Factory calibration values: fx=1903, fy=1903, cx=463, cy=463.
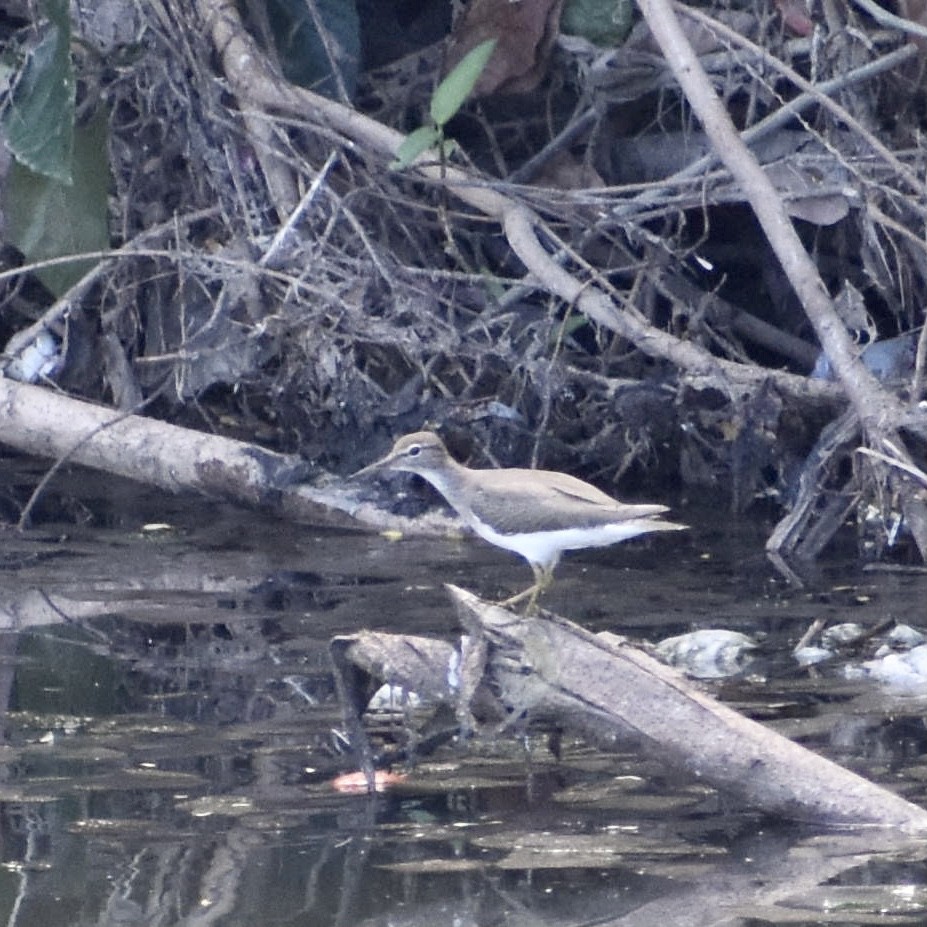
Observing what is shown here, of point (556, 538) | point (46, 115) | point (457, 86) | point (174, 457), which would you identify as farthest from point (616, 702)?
point (46, 115)

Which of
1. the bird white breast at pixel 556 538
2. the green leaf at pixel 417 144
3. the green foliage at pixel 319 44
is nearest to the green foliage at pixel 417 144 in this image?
the green leaf at pixel 417 144

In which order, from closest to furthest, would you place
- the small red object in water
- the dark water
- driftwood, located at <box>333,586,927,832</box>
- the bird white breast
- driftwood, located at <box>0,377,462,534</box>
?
the dark water
driftwood, located at <box>333,586,927,832</box>
the small red object in water
the bird white breast
driftwood, located at <box>0,377,462,534</box>

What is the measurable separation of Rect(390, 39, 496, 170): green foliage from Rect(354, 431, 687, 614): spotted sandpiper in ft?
5.77

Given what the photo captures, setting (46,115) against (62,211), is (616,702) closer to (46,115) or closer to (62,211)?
(46,115)

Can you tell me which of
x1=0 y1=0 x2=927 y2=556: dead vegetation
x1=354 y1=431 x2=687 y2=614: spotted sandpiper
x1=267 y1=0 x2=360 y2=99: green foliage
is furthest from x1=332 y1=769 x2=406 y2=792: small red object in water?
x1=267 y1=0 x2=360 y2=99: green foliage

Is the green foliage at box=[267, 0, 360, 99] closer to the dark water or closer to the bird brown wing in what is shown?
the dark water

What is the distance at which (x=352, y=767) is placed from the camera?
176 inches

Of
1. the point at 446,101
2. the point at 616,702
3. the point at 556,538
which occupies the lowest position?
the point at 616,702

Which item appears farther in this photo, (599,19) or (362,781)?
(599,19)

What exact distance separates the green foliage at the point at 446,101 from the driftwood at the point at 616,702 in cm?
289

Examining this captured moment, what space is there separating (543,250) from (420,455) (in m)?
1.52

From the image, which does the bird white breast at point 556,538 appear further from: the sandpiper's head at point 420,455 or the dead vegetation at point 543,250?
the dead vegetation at point 543,250

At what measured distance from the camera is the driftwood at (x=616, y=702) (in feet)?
12.9

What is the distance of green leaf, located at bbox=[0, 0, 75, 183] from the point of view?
7.26 m
